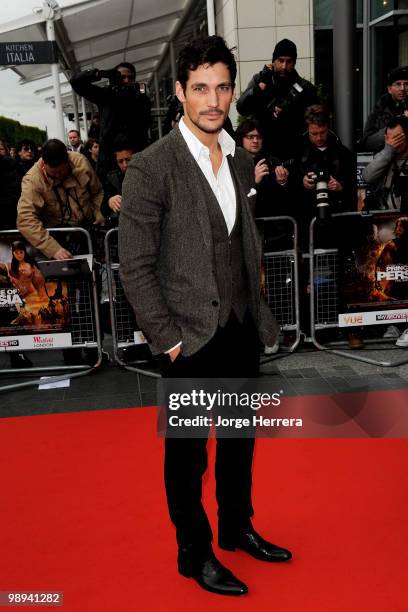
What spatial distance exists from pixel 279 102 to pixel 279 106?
43 mm

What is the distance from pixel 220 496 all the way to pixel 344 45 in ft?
15.0

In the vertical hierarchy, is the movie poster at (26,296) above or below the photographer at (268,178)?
below

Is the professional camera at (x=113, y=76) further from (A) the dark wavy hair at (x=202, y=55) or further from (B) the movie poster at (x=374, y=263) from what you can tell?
(A) the dark wavy hair at (x=202, y=55)

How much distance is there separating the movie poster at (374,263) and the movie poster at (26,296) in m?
2.47

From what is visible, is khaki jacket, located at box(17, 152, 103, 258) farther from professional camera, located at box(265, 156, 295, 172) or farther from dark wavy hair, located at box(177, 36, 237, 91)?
dark wavy hair, located at box(177, 36, 237, 91)

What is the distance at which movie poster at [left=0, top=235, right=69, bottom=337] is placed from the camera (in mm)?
5059

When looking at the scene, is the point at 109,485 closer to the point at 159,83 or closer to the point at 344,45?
the point at 344,45

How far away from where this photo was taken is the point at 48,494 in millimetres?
3143

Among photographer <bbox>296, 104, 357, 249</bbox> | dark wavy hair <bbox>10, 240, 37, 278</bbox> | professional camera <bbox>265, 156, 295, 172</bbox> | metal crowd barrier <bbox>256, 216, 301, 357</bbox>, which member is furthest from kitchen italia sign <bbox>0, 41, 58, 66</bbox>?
metal crowd barrier <bbox>256, 216, 301, 357</bbox>

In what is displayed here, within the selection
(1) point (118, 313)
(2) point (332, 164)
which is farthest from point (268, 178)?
(1) point (118, 313)

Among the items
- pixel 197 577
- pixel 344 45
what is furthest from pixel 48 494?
pixel 344 45

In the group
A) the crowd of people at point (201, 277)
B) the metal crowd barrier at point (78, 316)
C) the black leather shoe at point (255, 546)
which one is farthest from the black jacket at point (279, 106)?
the black leather shoe at point (255, 546)

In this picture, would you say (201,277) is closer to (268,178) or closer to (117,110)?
(268,178)

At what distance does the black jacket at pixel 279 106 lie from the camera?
5719 mm
